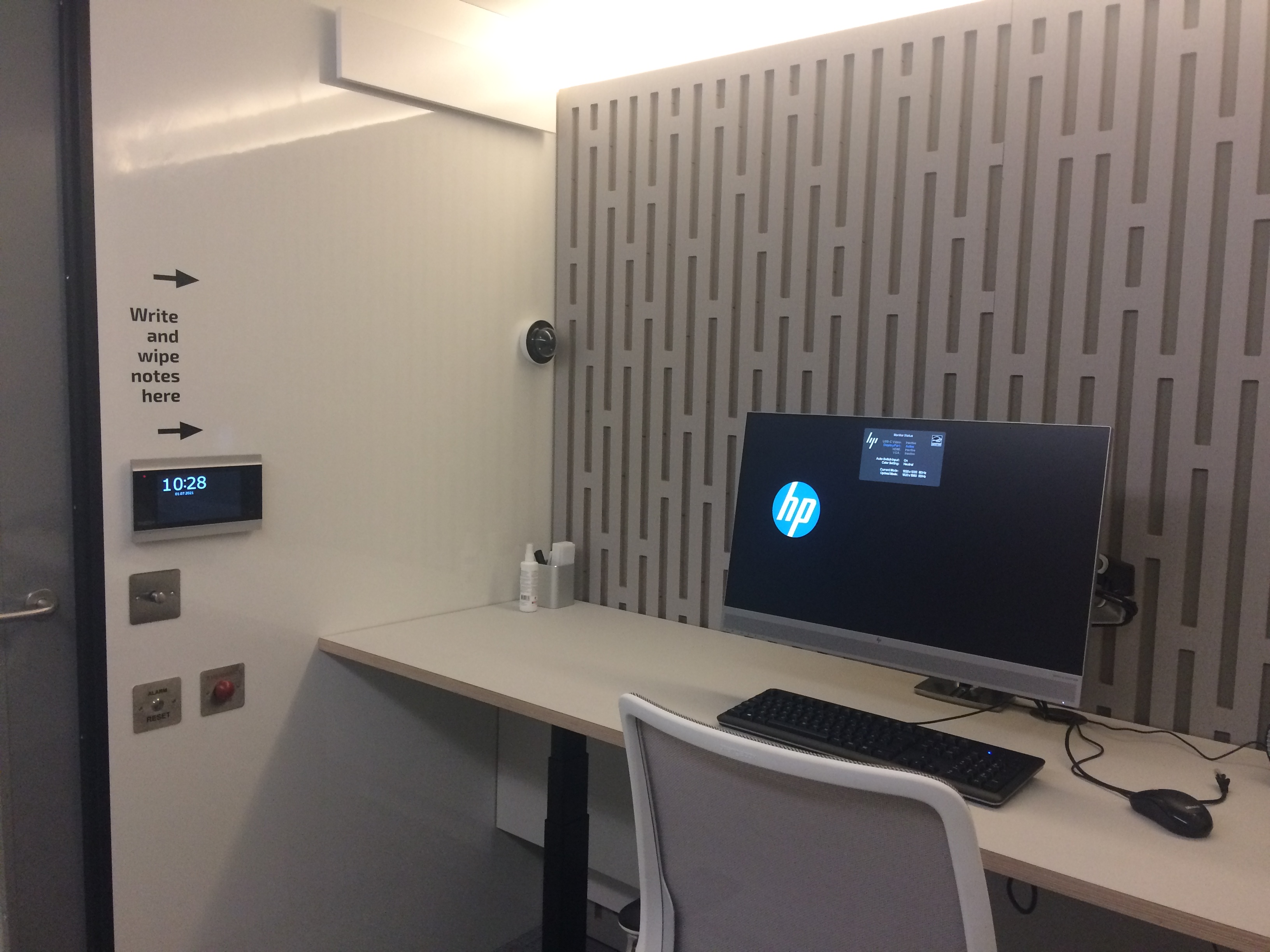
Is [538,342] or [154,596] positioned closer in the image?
[154,596]

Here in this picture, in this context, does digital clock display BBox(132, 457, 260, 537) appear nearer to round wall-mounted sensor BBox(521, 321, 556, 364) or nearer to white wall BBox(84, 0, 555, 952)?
white wall BBox(84, 0, 555, 952)

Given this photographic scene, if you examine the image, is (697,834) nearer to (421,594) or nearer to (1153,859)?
(1153,859)

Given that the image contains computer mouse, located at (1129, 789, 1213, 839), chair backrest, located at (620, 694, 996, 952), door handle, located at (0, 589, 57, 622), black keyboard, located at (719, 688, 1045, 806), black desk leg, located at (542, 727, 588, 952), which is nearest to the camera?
chair backrest, located at (620, 694, 996, 952)

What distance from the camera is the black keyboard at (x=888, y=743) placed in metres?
1.37

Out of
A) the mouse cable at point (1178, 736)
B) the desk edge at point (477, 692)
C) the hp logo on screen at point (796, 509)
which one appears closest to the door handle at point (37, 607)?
the desk edge at point (477, 692)

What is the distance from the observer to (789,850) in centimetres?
111

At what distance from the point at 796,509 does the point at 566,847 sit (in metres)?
0.91

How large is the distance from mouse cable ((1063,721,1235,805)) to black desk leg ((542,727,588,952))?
3.21 feet

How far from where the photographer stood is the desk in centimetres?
113

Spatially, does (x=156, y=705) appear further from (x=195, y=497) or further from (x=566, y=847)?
(x=566, y=847)

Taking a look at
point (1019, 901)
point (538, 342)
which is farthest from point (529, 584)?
point (1019, 901)

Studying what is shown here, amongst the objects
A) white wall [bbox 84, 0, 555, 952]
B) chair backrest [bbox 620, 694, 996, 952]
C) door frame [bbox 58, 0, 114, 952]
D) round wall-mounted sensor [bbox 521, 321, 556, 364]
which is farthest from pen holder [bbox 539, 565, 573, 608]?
chair backrest [bbox 620, 694, 996, 952]

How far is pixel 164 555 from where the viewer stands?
183 centimetres

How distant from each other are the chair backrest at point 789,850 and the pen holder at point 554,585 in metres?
1.22
